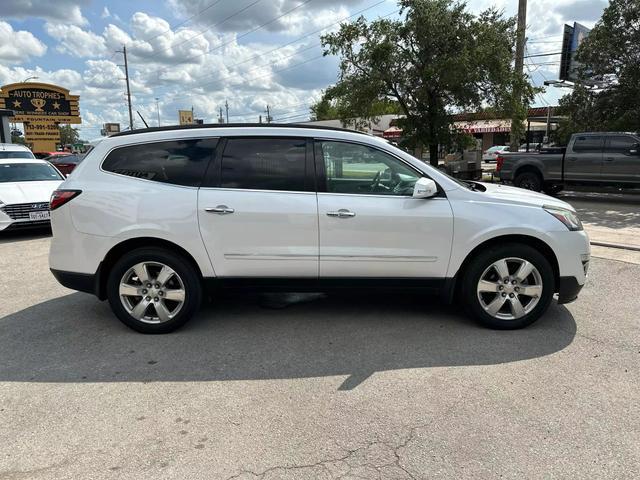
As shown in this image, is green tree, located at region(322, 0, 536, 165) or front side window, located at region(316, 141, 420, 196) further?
green tree, located at region(322, 0, 536, 165)

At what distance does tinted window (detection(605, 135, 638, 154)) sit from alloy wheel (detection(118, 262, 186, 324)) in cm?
1339

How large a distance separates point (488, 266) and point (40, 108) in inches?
1860

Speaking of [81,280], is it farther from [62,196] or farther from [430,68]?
[430,68]

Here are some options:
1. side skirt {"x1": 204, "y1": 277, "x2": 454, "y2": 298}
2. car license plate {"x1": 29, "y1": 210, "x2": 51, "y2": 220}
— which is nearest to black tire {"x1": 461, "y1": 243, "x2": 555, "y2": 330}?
side skirt {"x1": 204, "y1": 277, "x2": 454, "y2": 298}

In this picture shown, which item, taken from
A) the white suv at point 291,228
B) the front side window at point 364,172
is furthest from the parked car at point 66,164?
the front side window at point 364,172

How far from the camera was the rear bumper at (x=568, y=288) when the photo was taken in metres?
4.34

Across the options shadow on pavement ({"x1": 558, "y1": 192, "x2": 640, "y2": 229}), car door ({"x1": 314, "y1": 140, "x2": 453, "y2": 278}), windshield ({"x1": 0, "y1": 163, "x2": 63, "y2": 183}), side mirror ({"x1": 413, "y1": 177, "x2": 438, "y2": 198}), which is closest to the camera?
side mirror ({"x1": 413, "y1": 177, "x2": 438, "y2": 198})

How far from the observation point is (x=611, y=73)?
16297mm

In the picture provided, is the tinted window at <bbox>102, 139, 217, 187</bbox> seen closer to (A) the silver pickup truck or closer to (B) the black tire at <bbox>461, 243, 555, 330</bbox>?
(B) the black tire at <bbox>461, 243, 555, 330</bbox>

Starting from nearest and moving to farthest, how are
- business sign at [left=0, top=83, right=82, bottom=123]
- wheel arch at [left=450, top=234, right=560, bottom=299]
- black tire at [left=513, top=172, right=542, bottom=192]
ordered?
wheel arch at [left=450, top=234, right=560, bottom=299], black tire at [left=513, top=172, right=542, bottom=192], business sign at [left=0, top=83, right=82, bottom=123]

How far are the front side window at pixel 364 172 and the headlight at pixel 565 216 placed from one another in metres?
1.19

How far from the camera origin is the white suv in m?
4.23

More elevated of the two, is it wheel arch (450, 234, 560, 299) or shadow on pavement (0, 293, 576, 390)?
wheel arch (450, 234, 560, 299)

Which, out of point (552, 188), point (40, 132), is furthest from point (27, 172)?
point (40, 132)
